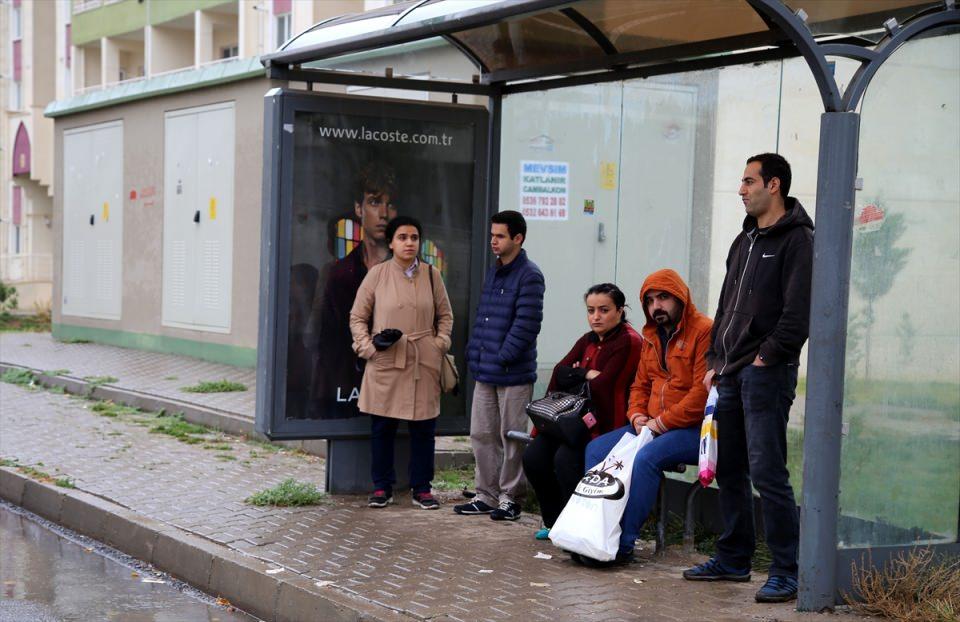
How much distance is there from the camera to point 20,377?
16.0 meters

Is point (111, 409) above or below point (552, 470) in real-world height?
below

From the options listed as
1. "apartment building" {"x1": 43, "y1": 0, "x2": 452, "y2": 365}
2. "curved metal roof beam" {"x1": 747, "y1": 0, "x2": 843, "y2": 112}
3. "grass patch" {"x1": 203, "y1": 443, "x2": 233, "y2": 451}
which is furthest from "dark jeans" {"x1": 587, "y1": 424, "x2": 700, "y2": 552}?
"apartment building" {"x1": 43, "y1": 0, "x2": 452, "y2": 365}

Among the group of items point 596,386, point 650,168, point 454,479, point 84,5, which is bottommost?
point 454,479

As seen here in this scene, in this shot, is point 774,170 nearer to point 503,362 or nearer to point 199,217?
point 503,362

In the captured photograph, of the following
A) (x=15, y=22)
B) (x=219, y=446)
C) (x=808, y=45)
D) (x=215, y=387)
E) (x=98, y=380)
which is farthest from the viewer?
(x=15, y=22)

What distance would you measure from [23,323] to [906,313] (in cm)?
2357

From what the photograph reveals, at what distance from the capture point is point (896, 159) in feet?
19.0

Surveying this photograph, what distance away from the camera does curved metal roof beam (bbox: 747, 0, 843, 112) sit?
18.0 ft

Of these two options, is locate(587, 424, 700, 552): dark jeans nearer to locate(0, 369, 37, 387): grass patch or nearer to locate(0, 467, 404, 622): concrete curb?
locate(0, 467, 404, 622): concrete curb

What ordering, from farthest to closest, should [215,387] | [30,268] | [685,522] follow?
[30,268] < [215,387] < [685,522]

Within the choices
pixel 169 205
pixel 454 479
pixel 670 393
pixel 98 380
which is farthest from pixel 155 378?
pixel 670 393

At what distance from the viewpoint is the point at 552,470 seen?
23.9ft

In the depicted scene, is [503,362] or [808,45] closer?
[808,45]

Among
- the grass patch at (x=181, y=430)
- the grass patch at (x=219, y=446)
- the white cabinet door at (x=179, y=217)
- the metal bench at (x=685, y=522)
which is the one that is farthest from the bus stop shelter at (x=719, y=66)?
the white cabinet door at (x=179, y=217)
